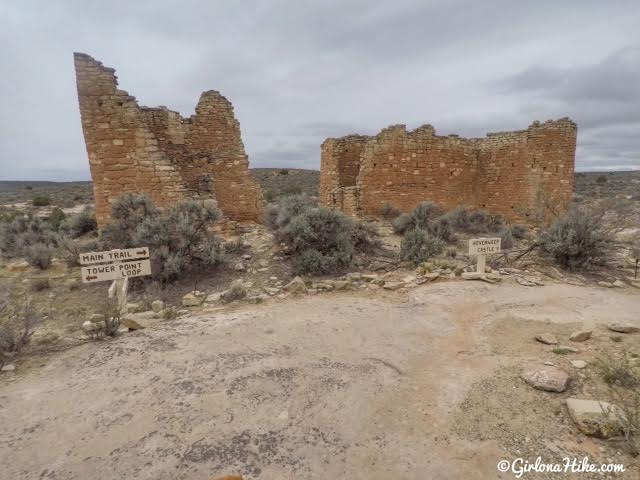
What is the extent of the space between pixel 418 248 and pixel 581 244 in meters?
2.93

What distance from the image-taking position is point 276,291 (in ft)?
17.1

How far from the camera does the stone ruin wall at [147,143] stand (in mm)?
7195

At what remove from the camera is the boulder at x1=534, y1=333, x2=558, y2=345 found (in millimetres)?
3357

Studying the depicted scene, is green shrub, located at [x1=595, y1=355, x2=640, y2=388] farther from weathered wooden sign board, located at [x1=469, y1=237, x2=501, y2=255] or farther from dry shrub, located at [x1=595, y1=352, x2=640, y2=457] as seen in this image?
weathered wooden sign board, located at [x1=469, y1=237, x2=501, y2=255]

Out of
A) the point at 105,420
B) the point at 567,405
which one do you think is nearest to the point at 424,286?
the point at 567,405

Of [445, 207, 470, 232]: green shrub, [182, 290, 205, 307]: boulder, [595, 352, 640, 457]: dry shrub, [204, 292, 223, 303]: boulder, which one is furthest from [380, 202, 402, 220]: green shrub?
[595, 352, 640, 457]: dry shrub

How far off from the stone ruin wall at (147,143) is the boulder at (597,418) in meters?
7.62

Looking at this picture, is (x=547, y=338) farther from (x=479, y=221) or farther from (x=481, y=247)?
(x=479, y=221)

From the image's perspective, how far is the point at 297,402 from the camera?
2553mm

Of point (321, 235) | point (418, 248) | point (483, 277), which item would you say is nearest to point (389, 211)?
point (418, 248)

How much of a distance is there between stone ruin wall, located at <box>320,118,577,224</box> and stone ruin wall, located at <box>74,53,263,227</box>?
417 cm

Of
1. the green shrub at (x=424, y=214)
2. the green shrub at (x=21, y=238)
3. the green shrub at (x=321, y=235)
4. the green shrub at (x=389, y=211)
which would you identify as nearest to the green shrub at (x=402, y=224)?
the green shrub at (x=424, y=214)

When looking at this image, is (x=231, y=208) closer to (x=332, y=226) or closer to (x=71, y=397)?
(x=332, y=226)

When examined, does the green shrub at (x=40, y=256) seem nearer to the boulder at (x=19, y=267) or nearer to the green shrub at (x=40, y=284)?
the boulder at (x=19, y=267)
